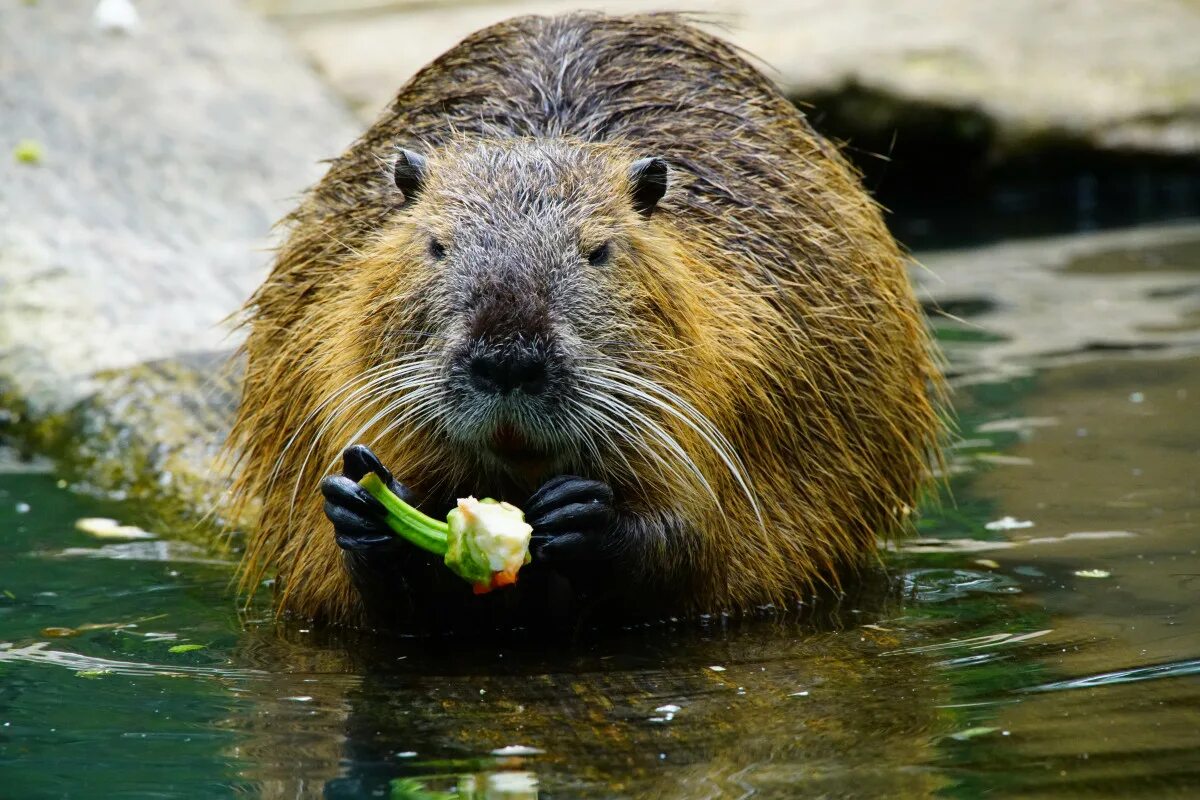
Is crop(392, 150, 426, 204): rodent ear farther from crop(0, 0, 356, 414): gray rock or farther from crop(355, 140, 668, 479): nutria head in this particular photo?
crop(0, 0, 356, 414): gray rock

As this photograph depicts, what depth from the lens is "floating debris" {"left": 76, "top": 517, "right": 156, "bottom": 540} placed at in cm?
553

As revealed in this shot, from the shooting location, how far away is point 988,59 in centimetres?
1046

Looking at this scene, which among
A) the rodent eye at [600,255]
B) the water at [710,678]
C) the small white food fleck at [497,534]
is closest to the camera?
the water at [710,678]

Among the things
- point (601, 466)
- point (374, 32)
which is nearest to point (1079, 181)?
point (374, 32)

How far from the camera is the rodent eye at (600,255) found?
4.10 meters

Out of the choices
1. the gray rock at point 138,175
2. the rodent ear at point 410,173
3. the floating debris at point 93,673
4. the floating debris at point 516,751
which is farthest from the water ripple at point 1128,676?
the gray rock at point 138,175

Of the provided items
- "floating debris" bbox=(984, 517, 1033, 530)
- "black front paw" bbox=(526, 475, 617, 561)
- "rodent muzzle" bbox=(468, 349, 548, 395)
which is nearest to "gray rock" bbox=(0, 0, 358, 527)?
"black front paw" bbox=(526, 475, 617, 561)

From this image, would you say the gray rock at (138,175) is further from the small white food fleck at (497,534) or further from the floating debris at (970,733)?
the floating debris at (970,733)

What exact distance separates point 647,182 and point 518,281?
62 cm

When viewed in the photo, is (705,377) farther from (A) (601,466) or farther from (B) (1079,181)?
(B) (1079,181)

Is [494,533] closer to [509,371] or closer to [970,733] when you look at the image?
[509,371]

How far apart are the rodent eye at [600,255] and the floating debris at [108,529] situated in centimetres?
213

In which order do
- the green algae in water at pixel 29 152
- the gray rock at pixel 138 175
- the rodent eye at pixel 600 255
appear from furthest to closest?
the green algae in water at pixel 29 152 → the gray rock at pixel 138 175 → the rodent eye at pixel 600 255

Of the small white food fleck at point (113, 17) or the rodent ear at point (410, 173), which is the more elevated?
the small white food fleck at point (113, 17)
